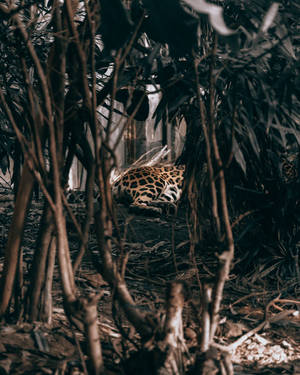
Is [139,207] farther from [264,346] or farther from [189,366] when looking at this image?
[189,366]

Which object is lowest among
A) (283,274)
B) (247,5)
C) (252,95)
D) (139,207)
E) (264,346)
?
(264,346)

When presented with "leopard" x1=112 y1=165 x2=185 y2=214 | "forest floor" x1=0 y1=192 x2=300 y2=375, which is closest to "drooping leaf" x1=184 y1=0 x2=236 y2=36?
"forest floor" x1=0 y1=192 x2=300 y2=375

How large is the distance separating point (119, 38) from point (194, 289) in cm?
212

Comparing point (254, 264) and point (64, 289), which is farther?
point (254, 264)

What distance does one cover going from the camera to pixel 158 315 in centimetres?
161

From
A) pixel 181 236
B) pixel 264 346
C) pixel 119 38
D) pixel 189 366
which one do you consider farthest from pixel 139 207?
pixel 119 38

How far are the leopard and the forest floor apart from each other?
1547mm

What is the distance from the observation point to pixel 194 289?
10.5 ft

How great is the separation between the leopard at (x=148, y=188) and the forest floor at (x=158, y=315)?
1547 millimetres

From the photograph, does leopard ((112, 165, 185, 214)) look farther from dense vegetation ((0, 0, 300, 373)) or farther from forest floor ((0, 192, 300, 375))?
dense vegetation ((0, 0, 300, 373))

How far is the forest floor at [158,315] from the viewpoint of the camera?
6.01ft

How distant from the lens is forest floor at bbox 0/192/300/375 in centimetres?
183

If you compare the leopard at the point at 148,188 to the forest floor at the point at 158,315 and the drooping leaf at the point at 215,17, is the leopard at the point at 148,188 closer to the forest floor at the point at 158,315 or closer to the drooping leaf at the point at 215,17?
the forest floor at the point at 158,315

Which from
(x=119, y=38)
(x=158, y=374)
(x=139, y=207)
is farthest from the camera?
(x=139, y=207)
